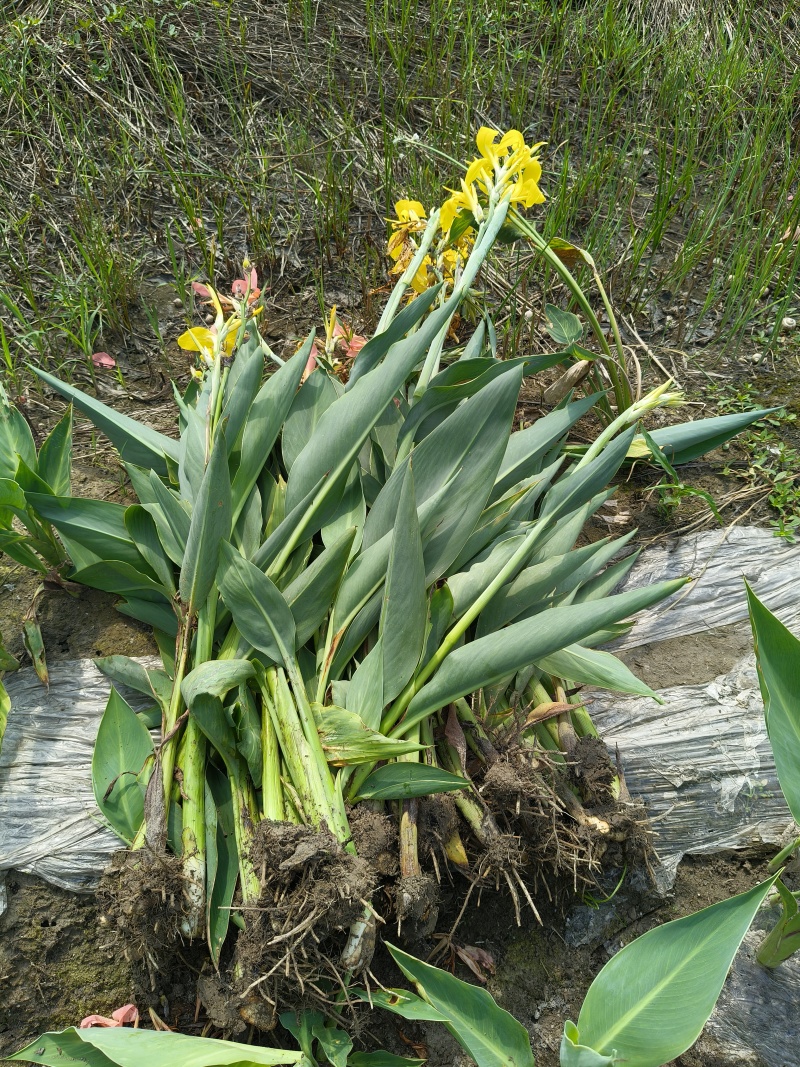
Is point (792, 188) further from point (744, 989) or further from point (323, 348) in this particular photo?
point (744, 989)

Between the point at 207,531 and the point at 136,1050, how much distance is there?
2.12 feet

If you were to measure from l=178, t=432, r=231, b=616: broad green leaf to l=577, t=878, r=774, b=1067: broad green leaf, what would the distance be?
744 mm

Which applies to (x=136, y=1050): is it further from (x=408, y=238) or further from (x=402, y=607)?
(x=408, y=238)

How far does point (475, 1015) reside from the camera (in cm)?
87

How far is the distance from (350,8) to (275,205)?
1.31 metres

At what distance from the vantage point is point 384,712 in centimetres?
111

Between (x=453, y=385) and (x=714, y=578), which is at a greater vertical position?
(x=453, y=385)

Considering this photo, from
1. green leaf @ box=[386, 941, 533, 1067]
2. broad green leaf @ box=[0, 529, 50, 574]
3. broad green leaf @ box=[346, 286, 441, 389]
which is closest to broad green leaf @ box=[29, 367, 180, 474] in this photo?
broad green leaf @ box=[0, 529, 50, 574]

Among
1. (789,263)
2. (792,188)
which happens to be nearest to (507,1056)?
(789,263)

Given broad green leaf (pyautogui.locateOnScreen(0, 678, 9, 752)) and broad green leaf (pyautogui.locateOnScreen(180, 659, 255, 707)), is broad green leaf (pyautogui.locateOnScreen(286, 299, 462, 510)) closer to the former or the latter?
broad green leaf (pyautogui.locateOnScreen(180, 659, 255, 707))

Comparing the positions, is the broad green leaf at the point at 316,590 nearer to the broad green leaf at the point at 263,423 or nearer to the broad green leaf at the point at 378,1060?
the broad green leaf at the point at 263,423

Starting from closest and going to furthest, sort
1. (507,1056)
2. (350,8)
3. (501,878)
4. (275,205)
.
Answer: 1. (507,1056)
2. (501,878)
3. (275,205)
4. (350,8)

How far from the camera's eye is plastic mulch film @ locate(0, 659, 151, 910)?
1131 millimetres

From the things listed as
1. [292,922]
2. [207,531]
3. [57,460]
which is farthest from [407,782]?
[57,460]
